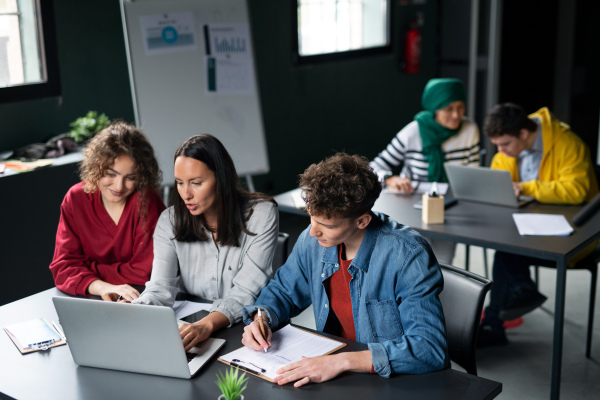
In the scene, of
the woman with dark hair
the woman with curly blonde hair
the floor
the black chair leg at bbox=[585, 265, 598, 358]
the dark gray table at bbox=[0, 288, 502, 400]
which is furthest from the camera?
the black chair leg at bbox=[585, 265, 598, 358]

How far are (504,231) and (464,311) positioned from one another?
2.63 feet

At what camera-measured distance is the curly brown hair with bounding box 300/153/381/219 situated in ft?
5.38

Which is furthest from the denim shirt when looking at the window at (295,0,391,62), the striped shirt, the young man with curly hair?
Result: the window at (295,0,391,62)

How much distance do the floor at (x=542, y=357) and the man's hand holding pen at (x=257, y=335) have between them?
4.60 ft

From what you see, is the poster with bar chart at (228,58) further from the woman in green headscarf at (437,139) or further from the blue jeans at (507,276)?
the blue jeans at (507,276)

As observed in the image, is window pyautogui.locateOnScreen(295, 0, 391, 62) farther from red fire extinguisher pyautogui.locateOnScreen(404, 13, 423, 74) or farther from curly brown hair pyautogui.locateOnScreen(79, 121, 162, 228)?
curly brown hair pyautogui.locateOnScreen(79, 121, 162, 228)

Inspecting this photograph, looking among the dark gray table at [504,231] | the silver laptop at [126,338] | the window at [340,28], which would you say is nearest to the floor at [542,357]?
the dark gray table at [504,231]

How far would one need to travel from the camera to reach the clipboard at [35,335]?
1.73 meters

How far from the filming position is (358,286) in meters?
1.77

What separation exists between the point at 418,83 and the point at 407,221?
3591 mm

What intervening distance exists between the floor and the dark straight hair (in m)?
1.36

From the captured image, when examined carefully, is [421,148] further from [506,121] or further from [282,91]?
[282,91]

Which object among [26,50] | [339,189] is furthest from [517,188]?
[26,50]

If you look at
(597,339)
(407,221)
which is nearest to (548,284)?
(597,339)
